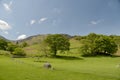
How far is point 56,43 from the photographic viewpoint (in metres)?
81.9

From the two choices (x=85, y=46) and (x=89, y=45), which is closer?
(x=85, y=46)

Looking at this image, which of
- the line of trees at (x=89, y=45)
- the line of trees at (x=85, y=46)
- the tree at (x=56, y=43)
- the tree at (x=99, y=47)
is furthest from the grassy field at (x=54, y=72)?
the tree at (x=99, y=47)

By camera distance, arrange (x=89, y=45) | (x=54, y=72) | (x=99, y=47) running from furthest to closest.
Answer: (x=99, y=47) < (x=89, y=45) < (x=54, y=72)

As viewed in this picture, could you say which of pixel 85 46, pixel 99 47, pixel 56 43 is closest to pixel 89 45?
pixel 85 46

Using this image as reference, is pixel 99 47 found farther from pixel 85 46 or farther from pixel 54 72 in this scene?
pixel 54 72

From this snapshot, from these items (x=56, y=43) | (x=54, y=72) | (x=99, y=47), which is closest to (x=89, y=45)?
(x=99, y=47)

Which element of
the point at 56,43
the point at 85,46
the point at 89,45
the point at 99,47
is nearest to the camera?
the point at 56,43

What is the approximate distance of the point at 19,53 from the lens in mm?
84188

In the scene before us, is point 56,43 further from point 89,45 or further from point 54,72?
point 54,72

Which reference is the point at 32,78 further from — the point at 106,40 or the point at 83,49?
the point at 106,40

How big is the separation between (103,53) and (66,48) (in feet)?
53.4

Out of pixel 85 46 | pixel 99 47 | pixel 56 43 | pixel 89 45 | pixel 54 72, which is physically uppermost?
pixel 56 43

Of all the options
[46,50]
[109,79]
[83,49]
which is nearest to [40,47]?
[46,50]

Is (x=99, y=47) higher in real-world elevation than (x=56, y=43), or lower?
lower
